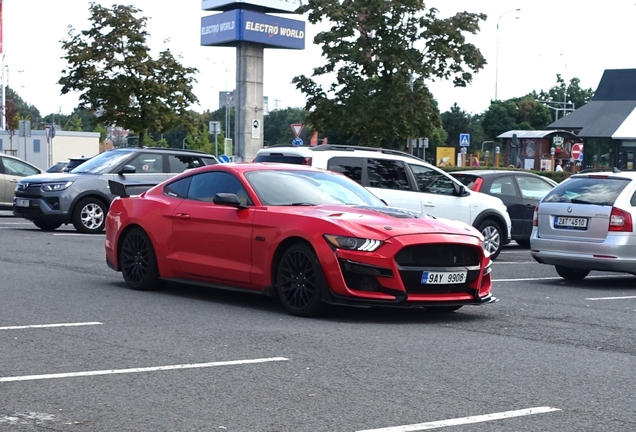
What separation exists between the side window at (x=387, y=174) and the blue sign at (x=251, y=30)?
141ft

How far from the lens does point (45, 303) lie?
10.4m

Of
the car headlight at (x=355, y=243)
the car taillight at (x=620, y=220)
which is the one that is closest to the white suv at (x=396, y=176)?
the car taillight at (x=620, y=220)

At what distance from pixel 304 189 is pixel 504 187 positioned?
11.0m

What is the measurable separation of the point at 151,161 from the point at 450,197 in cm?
701

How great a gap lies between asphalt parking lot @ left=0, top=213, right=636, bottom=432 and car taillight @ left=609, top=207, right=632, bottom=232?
2.20 m

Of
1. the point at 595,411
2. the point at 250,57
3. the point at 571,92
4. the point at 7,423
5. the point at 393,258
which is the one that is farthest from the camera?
the point at 571,92

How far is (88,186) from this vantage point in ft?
69.8

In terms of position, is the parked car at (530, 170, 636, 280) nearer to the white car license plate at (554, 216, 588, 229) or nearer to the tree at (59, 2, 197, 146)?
the white car license plate at (554, 216, 588, 229)

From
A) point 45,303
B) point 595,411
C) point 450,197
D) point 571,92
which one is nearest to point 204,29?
point 450,197

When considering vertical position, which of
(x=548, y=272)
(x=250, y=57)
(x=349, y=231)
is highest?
(x=250, y=57)

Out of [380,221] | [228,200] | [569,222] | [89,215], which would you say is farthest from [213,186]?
[89,215]

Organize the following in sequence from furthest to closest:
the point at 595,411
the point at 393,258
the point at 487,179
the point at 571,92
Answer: the point at 571,92 < the point at 487,179 < the point at 393,258 < the point at 595,411

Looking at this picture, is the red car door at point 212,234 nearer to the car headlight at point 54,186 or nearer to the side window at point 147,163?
the car headlight at point 54,186

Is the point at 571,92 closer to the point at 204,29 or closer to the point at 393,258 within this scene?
the point at 204,29
